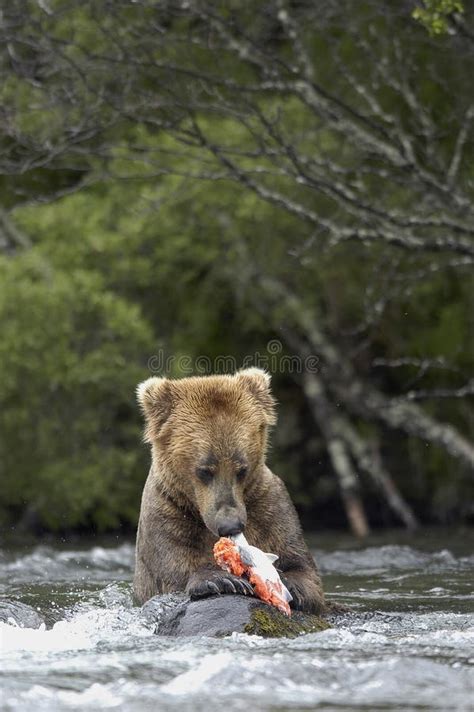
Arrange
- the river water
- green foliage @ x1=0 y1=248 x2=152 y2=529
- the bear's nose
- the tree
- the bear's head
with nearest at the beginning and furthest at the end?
the river water < the bear's nose < the bear's head < the tree < green foliage @ x1=0 y1=248 x2=152 y2=529

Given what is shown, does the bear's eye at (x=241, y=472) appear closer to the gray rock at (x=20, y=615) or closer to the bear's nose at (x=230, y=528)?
the bear's nose at (x=230, y=528)

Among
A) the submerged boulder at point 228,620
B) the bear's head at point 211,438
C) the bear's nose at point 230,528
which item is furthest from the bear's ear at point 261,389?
the submerged boulder at point 228,620

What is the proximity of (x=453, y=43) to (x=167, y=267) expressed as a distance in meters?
5.17

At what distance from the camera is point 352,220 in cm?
1609

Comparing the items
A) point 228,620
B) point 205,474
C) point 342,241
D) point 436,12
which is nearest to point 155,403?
point 205,474

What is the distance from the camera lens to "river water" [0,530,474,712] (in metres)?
5.34

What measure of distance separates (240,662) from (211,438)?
1753 mm

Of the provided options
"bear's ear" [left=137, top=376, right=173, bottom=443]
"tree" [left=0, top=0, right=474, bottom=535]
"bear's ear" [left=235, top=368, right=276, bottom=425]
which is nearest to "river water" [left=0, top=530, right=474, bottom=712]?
"bear's ear" [left=137, top=376, right=173, bottom=443]

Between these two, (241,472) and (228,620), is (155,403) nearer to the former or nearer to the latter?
(241,472)

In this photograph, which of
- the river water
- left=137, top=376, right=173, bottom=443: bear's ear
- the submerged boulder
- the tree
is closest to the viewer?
the river water

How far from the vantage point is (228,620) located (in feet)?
21.7

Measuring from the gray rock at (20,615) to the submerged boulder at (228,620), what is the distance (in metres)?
0.93

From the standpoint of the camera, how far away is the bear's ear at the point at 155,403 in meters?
7.77

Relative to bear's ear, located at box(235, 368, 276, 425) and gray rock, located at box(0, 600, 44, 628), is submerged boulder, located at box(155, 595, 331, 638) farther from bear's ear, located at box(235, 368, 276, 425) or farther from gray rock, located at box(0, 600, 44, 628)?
bear's ear, located at box(235, 368, 276, 425)
